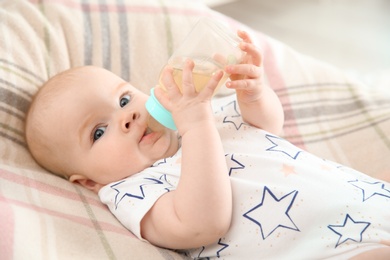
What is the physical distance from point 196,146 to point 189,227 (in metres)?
0.12

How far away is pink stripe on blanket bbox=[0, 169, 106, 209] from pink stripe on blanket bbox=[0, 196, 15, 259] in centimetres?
9

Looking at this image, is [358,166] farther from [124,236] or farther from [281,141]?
[124,236]

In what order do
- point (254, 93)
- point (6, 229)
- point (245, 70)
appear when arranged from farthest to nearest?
point (254, 93), point (245, 70), point (6, 229)

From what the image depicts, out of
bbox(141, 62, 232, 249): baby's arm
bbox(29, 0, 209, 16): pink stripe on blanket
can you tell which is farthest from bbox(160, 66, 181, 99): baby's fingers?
bbox(29, 0, 209, 16): pink stripe on blanket

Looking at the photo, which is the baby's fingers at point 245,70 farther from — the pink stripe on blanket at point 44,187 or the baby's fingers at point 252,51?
the pink stripe on blanket at point 44,187

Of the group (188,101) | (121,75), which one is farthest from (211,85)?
(121,75)

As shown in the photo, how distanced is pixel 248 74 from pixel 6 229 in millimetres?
436

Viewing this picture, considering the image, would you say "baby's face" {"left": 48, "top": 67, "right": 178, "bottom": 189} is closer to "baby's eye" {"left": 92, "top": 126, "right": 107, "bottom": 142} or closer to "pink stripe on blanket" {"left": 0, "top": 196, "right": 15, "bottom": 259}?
"baby's eye" {"left": 92, "top": 126, "right": 107, "bottom": 142}

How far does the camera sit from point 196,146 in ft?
2.85

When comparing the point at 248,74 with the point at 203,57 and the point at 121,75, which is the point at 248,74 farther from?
the point at 121,75

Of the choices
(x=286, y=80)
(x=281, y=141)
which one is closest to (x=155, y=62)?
(x=286, y=80)

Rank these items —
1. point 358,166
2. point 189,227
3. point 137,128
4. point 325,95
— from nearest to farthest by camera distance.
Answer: point 189,227 → point 137,128 → point 358,166 → point 325,95

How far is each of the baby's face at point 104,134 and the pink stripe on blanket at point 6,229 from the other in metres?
0.19

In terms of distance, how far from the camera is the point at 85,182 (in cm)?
107
